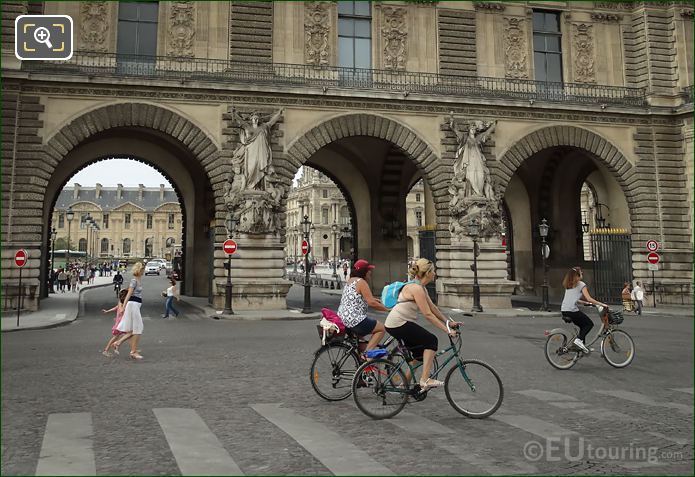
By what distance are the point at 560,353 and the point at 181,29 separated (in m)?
19.5

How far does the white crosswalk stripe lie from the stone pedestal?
18.2 metres

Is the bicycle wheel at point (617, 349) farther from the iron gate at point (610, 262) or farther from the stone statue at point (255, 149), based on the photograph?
the iron gate at point (610, 262)

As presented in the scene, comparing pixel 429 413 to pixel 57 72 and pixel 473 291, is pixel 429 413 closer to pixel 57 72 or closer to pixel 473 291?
pixel 473 291

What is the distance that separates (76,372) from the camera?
31.6ft

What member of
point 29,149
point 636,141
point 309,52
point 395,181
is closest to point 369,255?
point 395,181

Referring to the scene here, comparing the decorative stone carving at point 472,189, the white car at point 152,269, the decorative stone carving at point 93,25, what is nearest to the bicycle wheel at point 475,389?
the decorative stone carving at point 472,189

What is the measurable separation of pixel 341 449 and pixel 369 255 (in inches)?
1016

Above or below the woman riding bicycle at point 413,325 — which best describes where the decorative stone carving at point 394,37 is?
above

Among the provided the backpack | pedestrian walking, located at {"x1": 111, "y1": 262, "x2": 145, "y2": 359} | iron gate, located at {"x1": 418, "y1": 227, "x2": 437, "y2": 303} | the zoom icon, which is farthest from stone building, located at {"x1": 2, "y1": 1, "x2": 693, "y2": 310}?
the zoom icon

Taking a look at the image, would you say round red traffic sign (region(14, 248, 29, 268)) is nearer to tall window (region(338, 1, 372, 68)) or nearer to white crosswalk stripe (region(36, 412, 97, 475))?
white crosswalk stripe (region(36, 412, 97, 475))

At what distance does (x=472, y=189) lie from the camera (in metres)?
23.2

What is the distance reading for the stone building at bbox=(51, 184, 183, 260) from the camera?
130m

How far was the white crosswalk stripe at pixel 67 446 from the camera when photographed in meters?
4.77

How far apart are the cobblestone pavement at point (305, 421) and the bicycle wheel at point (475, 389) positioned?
0.53 ft
